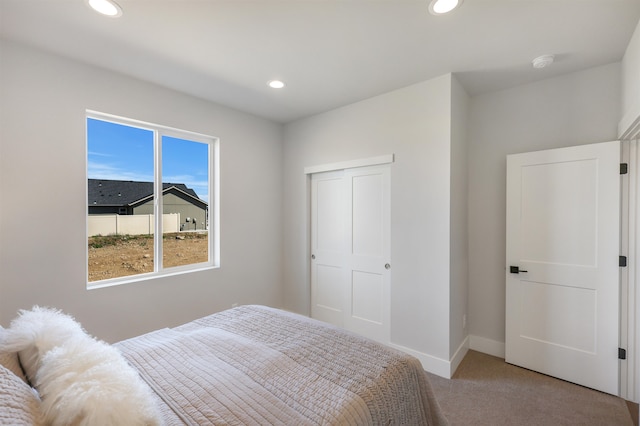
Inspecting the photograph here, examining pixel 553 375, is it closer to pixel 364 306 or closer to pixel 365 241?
pixel 364 306

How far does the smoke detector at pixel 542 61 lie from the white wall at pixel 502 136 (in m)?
0.44

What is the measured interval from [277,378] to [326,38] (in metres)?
2.17

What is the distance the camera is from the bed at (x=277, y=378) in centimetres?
105

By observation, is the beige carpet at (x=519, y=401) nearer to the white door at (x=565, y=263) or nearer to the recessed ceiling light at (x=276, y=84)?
the white door at (x=565, y=263)

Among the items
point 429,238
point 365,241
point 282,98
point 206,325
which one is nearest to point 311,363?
point 206,325

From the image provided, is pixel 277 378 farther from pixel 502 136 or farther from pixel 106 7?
pixel 502 136

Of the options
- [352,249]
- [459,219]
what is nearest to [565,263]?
[459,219]

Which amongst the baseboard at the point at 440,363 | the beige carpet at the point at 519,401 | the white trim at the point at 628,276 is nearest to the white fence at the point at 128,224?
the baseboard at the point at 440,363

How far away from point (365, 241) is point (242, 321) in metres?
1.71

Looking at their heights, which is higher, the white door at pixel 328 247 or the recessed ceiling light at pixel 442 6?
the recessed ceiling light at pixel 442 6

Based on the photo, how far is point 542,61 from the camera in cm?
226

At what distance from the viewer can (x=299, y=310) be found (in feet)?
12.4

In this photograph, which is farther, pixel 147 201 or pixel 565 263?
pixel 147 201

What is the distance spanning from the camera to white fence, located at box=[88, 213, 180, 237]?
2.51m
